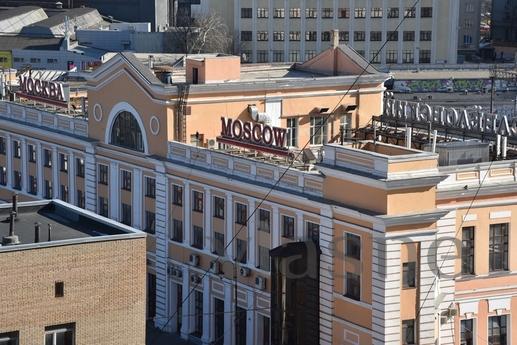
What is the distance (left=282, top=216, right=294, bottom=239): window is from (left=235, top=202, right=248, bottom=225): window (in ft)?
9.55

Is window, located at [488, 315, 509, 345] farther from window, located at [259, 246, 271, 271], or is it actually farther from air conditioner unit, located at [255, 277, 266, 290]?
air conditioner unit, located at [255, 277, 266, 290]

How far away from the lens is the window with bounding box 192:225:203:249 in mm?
70312

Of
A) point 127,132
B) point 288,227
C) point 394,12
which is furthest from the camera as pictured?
point 394,12

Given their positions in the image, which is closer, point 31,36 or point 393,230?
point 393,230

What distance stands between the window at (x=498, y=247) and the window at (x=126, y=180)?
21.4 meters

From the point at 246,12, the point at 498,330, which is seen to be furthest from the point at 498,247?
the point at 246,12

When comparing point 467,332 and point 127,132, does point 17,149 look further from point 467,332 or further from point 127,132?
point 467,332

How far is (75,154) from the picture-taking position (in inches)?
3206

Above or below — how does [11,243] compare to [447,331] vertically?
above

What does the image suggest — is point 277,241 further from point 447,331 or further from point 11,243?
point 11,243

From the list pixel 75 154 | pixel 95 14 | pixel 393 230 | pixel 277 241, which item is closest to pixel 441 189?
pixel 393 230

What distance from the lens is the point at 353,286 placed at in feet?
196

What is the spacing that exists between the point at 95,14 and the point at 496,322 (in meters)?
137

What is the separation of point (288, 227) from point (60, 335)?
23.7 metres
